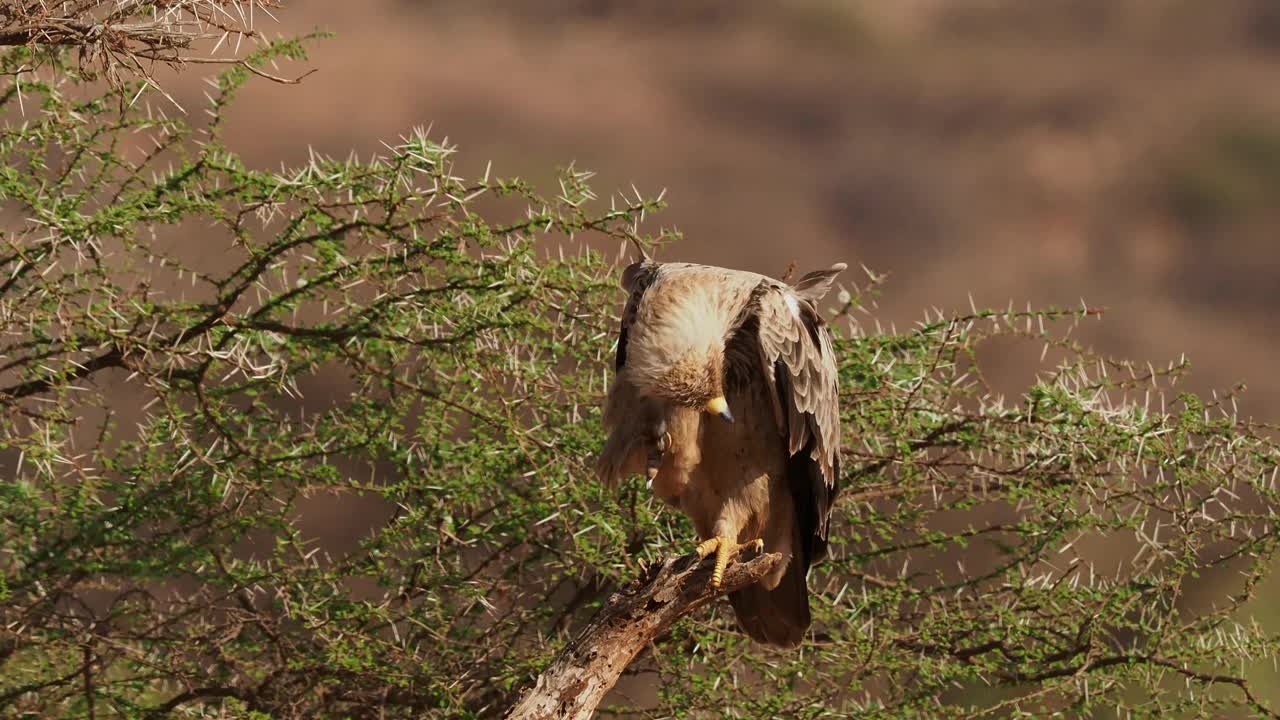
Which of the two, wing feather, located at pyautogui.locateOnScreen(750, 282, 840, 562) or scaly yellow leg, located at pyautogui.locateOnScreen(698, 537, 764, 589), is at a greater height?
wing feather, located at pyautogui.locateOnScreen(750, 282, 840, 562)

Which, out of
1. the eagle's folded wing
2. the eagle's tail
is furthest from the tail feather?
the eagle's folded wing

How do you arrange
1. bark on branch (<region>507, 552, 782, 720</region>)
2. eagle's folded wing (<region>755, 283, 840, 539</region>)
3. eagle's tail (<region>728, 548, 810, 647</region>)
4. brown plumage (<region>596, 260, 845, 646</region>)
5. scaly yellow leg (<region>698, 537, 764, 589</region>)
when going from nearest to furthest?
bark on branch (<region>507, 552, 782, 720</region>), scaly yellow leg (<region>698, 537, 764, 589</region>), brown plumage (<region>596, 260, 845, 646</region>), eagle's folded wing (<region>755, 283, 840, 539</region>), eagle's tail (<region>728, 548, 810, 647</region>)

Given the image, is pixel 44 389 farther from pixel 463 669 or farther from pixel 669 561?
pixel 669 561

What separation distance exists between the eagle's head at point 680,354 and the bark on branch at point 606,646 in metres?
0.40

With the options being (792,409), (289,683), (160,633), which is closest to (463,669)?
(289,683)

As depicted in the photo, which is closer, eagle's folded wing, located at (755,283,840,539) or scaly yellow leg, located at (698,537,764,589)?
scaly yellow leg, located at (698,537,764,589)

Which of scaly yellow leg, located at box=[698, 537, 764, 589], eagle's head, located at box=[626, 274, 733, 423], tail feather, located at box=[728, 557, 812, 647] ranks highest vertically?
eagle's head, located at box=[626, 274, 733, 423]

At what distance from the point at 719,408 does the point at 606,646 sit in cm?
66

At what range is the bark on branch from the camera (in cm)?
253

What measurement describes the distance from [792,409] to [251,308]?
169 centimetres

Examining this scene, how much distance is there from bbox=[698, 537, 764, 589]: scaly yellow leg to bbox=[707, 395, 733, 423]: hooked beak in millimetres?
321

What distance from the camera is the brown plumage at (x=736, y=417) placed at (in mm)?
3000

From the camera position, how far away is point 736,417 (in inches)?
126

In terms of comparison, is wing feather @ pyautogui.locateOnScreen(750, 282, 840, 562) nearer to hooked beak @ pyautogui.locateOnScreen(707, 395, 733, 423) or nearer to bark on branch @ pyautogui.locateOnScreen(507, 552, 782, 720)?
Result: hooked beak @ pyautogui.locateOnScreen(707, 395, 733, 423)
